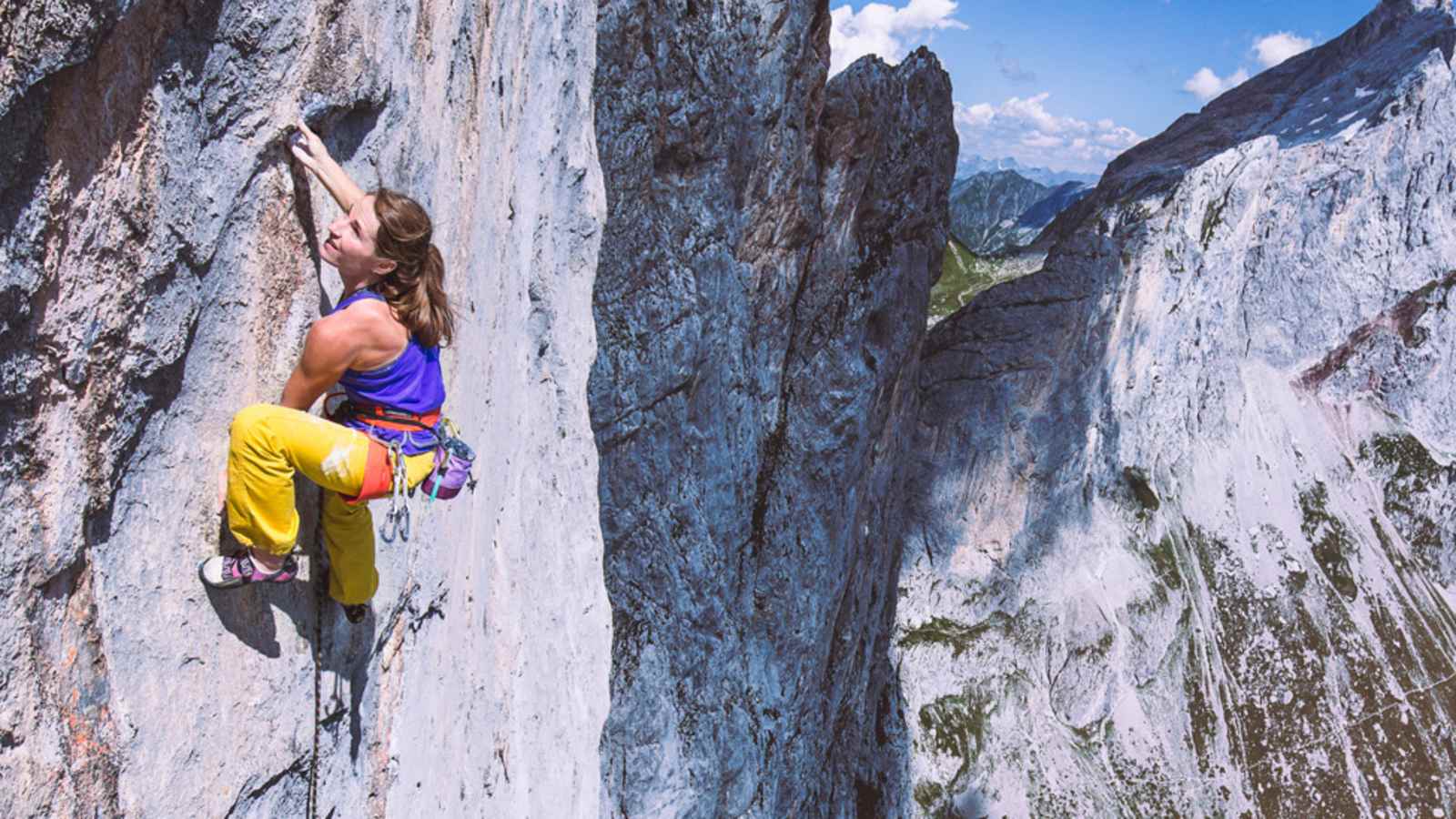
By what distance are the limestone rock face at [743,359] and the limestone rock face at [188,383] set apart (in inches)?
300

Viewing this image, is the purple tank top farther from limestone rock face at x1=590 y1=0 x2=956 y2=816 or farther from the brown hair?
limestone rock face at x1=590 y1=0 x2=956 y2=816

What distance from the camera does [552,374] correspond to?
13258mm

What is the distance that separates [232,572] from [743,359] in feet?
45.6

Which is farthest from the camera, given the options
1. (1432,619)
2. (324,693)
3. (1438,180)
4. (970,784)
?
(1432,619)

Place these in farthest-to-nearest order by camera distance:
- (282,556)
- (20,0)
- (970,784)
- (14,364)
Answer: (970,784), (282,556), (14,364), (20,0)

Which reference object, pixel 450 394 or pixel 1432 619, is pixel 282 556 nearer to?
pixel 450 394

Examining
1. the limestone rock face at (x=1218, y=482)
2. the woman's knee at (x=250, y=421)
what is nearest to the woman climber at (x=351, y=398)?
the woman's knee at (x=250, y=421)

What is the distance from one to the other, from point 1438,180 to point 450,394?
162ft

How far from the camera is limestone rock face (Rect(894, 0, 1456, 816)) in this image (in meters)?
34.8

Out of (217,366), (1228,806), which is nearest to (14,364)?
(217,366)

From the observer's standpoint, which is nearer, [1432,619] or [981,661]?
[981,661]

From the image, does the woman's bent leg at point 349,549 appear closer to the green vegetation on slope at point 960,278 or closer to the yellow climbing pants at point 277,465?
the yellow climbing pants at point 277,465

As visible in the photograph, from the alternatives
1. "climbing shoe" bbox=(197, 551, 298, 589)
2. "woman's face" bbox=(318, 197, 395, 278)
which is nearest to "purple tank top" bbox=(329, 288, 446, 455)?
"woman's face" bbox=(318, 197, 395, 278)

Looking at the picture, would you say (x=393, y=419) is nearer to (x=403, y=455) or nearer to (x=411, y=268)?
(x=403, y=455)
